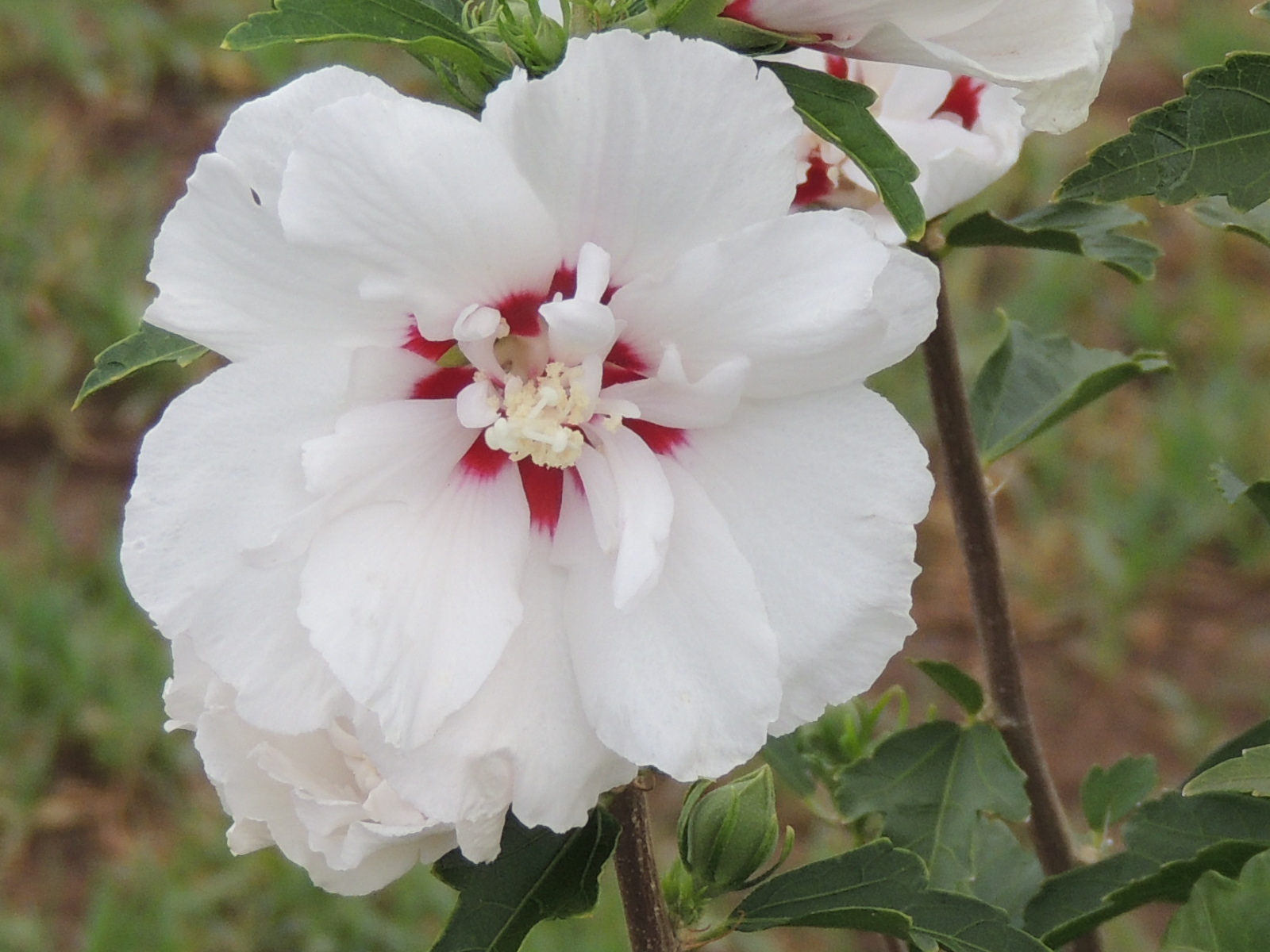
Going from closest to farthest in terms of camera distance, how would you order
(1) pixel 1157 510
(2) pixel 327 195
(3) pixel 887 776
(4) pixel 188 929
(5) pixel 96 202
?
(2) pixel 327 195 → (3) pixel 887 776 → (4) pixel 188 929 → (1) pixel 1157 510 → (5) pixel 96 202

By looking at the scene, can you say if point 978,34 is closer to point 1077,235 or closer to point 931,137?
point 931,137

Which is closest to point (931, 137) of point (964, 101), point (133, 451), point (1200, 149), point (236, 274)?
point (964, 101)

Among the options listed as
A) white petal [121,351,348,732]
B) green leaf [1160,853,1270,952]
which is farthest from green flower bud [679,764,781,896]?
white petal [121,351,348,732]

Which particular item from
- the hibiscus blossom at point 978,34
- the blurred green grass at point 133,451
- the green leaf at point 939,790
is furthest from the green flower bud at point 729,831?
the blurred green grass at point 133,451

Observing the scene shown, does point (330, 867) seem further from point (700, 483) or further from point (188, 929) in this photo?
point (188, 929)

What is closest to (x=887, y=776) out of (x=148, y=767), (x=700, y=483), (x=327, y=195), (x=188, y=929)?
(x=700, y=483)

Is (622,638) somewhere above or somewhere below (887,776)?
above

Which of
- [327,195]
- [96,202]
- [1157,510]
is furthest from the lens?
[96,202]

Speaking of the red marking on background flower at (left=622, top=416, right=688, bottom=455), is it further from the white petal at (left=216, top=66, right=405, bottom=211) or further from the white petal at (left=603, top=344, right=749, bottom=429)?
the white petal at (left=216, top=66, right=405, bottom=211)
